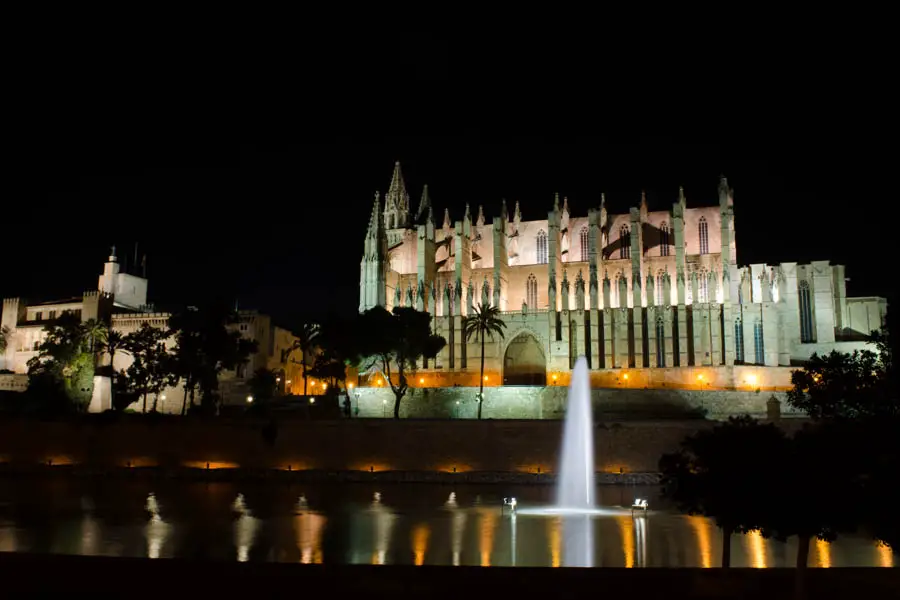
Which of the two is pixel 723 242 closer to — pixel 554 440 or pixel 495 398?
pixel 495 398

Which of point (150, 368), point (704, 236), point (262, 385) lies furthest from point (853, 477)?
point (704, 236)

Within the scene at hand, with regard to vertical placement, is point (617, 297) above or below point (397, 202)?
below

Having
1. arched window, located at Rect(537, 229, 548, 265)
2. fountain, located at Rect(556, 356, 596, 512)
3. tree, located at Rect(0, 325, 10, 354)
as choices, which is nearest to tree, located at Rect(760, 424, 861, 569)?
fountain, located at Rect(556, 356, 596, 512)

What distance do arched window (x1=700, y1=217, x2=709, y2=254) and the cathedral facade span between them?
8cm

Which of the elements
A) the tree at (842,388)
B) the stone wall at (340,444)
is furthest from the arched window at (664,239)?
the tree at (842,388)

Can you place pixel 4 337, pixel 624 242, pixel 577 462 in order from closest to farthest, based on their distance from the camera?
pixel 577 462 → pixel 624 242 → pixel 4 337

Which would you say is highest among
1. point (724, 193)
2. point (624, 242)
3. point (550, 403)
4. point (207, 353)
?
point (724, 193)

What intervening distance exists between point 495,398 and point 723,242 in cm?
2064

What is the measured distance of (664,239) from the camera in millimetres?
62250

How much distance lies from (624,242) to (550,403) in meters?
A: 20.7

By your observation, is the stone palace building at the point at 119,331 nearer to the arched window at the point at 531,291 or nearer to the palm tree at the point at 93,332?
the palm tree at the point at 93,332

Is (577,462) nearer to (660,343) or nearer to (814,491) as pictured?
(660,343)

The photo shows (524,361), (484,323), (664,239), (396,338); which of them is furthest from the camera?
(664,239)

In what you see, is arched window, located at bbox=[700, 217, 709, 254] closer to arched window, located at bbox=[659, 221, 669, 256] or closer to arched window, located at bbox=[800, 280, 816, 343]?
arched window, located at bbox=[659, 221, 669, 256]
